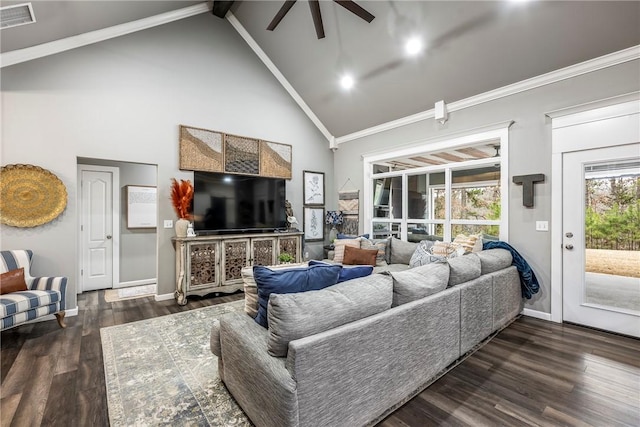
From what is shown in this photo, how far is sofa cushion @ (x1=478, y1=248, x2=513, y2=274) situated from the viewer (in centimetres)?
296

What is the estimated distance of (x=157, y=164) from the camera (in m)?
4.30

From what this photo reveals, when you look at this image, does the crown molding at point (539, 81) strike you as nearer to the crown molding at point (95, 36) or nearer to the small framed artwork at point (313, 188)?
the small framed artwork at point (313, 188)

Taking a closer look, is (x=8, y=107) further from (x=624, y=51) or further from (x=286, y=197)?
(x=624, y=51)

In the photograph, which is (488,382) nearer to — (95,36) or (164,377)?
(164,377)

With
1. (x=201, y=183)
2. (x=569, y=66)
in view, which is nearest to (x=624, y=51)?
(x=569, y=66)

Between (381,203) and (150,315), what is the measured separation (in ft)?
13.7

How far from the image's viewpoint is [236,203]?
4824mm

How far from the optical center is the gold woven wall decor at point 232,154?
14.9ft

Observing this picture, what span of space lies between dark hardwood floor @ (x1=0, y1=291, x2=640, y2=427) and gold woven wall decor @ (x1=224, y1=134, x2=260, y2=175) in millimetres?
2969

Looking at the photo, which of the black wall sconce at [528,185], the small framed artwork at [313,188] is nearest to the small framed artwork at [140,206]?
the small framed artwork at [313,188]

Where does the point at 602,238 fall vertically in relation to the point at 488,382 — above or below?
above

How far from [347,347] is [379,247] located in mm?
3138

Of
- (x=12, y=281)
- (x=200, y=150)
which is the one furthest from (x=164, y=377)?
(x=200, y=150)

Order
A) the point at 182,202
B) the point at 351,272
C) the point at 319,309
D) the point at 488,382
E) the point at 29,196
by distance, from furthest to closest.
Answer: the point at 182,202
the point at 29,196
the point at 488,382
the point at 351,272
the point at 319,309
